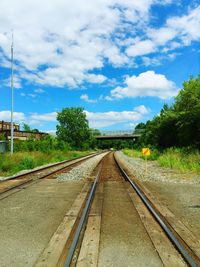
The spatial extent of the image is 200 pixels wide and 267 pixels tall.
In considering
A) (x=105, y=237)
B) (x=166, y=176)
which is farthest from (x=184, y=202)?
(x=166, y=176)

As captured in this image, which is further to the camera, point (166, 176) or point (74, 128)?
point (74, 128)

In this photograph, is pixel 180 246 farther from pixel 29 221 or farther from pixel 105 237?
pixel 29 221

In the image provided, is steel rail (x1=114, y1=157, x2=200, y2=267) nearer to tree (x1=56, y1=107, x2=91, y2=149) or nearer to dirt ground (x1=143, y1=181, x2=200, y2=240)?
dirt ground (x1=143, y1=181, x2=200, y2=240)

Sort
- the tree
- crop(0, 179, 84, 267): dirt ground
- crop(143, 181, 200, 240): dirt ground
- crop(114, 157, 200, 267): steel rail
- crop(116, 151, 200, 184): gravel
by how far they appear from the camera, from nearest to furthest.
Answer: crop(114, 157, 200, 267): steel rail
crop(0, 179, 84, 267): dirt ground
crop(143, 181, 200, 240): dirt ground
crop(116, 151, 200, 184): gravel
the tree

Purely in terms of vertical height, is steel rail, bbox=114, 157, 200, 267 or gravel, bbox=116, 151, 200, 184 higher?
steel rail, bbox=114, 157, 200, 267

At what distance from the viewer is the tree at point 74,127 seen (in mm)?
99375

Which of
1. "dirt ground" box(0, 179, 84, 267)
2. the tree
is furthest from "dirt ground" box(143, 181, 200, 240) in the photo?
the tree

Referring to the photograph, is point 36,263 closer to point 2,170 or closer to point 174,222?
point 174,222

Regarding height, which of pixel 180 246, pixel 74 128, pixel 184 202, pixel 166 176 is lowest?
pixel 166 176

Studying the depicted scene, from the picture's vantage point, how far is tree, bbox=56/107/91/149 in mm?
99375

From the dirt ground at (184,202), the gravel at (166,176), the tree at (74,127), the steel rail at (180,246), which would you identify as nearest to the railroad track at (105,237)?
the steel rail at (180,246)

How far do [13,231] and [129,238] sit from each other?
2.23 metres

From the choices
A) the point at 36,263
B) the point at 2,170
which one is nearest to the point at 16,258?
the point at 36,263

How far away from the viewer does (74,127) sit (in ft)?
335
